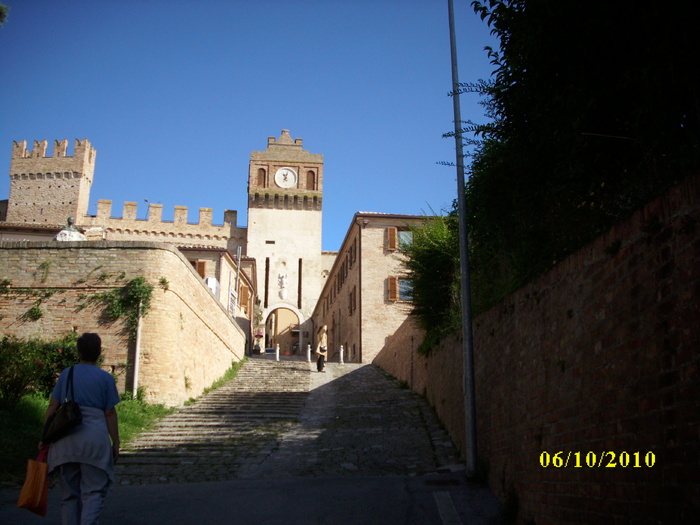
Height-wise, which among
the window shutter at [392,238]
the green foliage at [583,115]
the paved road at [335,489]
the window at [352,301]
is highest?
the window shutter at [392,238]

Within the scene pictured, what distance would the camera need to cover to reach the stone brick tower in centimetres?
6406

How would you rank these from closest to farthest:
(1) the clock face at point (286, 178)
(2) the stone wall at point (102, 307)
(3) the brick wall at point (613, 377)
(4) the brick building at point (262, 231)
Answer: (3) the brick wall at point (613, 377) < (2) the stone wall at point (102, 307) < (4) the brick building at point (262, 231) < (1) the clock face at point (286, 178)

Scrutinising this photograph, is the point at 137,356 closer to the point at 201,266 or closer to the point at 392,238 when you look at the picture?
the point at 201,266

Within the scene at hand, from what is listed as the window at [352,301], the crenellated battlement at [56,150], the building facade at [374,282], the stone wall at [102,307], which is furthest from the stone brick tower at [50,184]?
the stone wall at [102,307]

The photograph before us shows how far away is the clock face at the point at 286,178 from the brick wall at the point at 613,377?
172 feet

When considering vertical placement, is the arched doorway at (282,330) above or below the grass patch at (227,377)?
above

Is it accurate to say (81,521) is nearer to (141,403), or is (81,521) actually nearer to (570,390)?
(570,390)

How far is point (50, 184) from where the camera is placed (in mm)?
65188

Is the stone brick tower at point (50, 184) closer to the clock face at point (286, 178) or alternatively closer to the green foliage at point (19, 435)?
the clock face at point (286, 178)

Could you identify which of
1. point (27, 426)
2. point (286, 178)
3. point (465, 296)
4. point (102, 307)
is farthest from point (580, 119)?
point (286, 178)

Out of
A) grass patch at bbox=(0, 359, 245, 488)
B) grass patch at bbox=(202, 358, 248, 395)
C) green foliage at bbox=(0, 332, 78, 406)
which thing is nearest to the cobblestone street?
grass patch at bbox=(0, 359, 245, 488)

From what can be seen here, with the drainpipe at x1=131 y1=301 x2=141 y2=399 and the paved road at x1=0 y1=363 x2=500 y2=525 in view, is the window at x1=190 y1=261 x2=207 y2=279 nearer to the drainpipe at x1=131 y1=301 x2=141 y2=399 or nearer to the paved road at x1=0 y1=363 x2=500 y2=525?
the drainpipe at x1=131 y1=301 x2=141 y2=399
